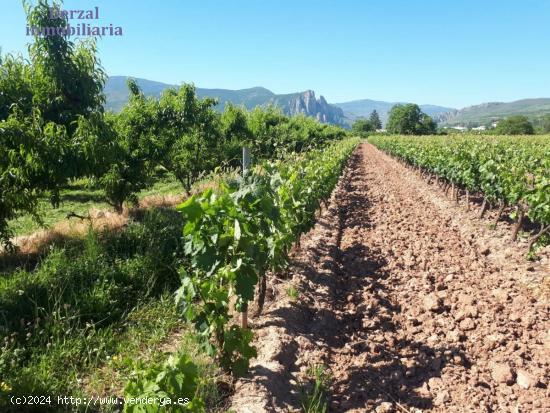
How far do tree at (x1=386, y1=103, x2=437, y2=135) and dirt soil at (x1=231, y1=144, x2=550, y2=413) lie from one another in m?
102

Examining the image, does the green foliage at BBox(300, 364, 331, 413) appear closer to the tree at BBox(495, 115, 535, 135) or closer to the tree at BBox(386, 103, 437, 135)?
the tree at BBox(495, 115, 535, 135)

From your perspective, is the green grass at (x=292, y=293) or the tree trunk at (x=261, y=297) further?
the green grass at (x=292, y=293)

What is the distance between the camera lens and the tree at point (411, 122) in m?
103

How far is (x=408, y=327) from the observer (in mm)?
4375

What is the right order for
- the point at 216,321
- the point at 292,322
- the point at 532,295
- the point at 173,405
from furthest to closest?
the point at 532,295
the point at 292,322
the point at 216,321
the point at 173,405

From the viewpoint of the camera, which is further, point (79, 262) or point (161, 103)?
point (161, 103)

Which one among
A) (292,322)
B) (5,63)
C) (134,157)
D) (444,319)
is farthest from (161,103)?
(444,319)

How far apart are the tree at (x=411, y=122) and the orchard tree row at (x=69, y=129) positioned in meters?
99.3

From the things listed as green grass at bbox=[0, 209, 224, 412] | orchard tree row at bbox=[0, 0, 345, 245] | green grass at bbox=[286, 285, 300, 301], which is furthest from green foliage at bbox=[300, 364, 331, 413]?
orchard tree row at bbox=[0, 0, 345, 245]

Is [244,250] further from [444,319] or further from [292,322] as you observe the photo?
[444,319]

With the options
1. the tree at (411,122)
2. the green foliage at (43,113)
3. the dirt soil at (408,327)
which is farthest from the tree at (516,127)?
the green foliage at (43,113)

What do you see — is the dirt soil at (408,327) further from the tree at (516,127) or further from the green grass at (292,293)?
the tree at (516,127)

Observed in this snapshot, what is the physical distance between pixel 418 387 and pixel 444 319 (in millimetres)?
1310

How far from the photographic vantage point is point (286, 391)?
3.24 metres
